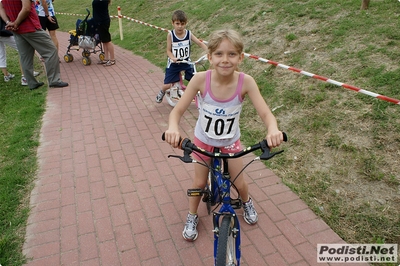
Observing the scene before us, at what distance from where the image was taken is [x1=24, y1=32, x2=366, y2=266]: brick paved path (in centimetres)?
280

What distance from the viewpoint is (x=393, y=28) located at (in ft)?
17.1

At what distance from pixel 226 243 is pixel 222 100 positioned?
104 cm

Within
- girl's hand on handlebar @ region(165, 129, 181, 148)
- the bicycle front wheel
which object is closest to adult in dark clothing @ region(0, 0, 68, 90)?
girl's hand on handlebar @ region(165, 129, 181, 148)

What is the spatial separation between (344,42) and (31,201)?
537cm

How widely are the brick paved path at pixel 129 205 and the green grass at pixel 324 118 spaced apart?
0.65ft

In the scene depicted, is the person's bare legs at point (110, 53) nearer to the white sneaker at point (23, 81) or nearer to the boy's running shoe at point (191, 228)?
the white sneaker at point (23, 81)

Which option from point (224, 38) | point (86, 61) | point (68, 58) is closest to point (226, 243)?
point (224, 38)

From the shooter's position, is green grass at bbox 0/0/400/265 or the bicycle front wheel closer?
the bicycle front wheel

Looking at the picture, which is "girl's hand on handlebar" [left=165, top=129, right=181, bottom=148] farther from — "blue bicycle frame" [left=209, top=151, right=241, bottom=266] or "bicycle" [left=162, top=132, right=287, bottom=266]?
"blue bicycle frame" [left=209, top=151, right=241, bottom=266]

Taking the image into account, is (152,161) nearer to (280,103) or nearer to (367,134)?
(280,103)

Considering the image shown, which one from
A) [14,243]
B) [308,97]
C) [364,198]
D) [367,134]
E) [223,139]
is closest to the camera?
[223,139]

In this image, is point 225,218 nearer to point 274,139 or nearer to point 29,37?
point 274,139

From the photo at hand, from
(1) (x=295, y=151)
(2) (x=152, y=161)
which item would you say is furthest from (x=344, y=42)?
(2) (x=152, y=161)

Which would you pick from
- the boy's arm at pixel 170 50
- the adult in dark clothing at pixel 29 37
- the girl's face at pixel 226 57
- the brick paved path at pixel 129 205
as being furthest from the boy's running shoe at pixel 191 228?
the adult in dark clothing at pixel 29 37
